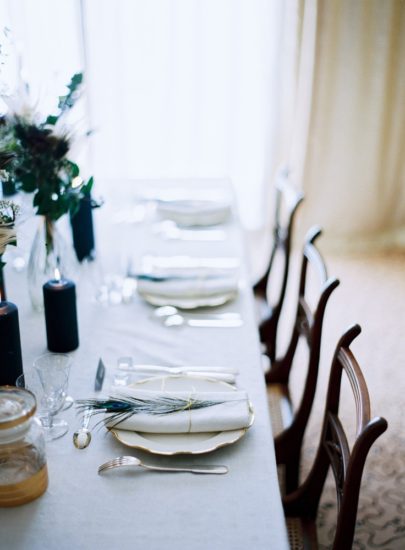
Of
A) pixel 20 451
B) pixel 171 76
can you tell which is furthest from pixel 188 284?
pixel 171 76

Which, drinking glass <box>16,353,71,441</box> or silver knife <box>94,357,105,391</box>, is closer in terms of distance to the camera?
drinking glass <box>16,353,71,441</box>

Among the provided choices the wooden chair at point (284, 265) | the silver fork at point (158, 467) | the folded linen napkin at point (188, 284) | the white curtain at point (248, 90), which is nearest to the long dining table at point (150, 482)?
the silver fork at point (158, 467)

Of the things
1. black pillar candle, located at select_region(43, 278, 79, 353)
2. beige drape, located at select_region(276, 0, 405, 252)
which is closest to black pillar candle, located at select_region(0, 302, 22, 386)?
black pillar candle, located at select_region(43, 278, 79, 353)

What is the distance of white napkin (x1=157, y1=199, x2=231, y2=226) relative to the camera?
7.62 ft

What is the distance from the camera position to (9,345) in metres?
1.23

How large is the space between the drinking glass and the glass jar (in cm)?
16

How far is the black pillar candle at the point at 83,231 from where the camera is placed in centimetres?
188

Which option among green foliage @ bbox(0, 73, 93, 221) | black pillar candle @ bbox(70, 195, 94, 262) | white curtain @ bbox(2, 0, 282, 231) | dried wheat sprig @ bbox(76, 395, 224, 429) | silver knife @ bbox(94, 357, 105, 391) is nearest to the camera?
dried wheat sprig @ bbox(76, 395, 224, 429)

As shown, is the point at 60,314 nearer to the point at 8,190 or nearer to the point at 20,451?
the point at 20,451

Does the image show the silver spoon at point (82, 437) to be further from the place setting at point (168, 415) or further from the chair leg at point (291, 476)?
the chair leg at point (291, 476)

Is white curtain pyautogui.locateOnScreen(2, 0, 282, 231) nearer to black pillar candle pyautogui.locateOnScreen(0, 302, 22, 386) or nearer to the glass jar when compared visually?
black pillar candle pyautogui.locateOnScreen(0, 302, 22, 386)

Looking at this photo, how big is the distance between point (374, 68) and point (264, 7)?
2.48ft

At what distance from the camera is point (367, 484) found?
6.96 feet

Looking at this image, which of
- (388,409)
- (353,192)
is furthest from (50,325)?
(353,192)
